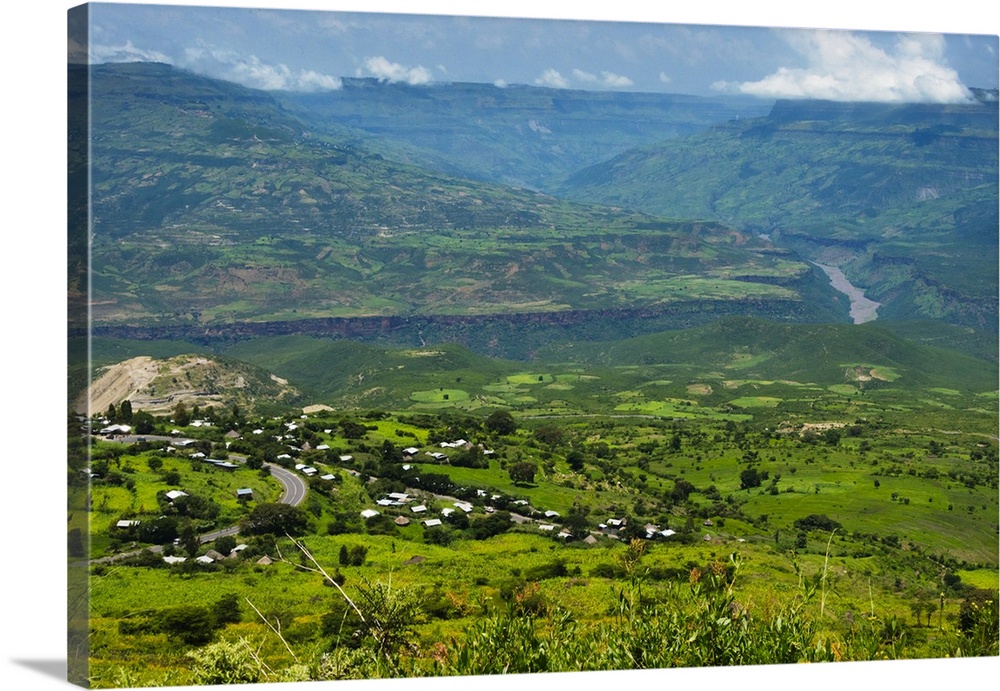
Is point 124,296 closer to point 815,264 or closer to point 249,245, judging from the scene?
point 249,245

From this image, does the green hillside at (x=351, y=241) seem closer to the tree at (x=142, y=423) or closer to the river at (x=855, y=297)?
the river at (x=855, y=297)

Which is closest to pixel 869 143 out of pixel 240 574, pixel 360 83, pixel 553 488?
pixel 360 83

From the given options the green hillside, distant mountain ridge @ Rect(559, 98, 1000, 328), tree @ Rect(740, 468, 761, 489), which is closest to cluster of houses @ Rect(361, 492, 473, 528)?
tree @ Rect(740, 468, 761, 489)

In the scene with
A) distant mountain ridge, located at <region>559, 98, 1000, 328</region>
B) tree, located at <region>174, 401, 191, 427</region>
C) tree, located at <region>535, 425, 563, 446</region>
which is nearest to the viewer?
tree, located at <region>174, 401, 191, 427</region>

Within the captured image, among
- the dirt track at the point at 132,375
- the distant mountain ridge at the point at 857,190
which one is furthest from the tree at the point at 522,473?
the distant mountain ridge at the point at 857,190

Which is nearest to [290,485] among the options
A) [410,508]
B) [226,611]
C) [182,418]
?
[410,508]

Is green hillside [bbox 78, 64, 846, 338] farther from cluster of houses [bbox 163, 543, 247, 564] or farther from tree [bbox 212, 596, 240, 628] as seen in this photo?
tree [bbox 212, 596, 240, 628]
